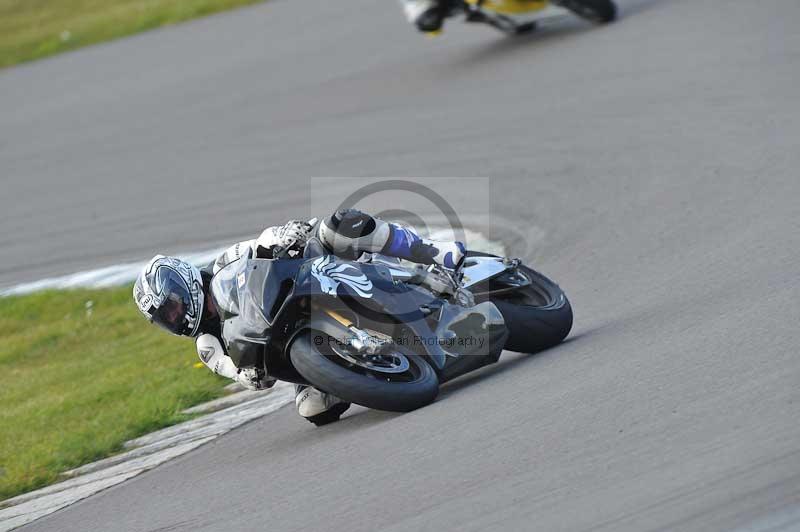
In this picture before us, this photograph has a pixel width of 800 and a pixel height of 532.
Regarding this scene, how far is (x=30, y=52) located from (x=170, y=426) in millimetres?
17088

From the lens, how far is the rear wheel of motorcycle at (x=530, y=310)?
636 centimetres

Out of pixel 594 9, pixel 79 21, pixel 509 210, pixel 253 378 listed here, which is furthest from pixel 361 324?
pixel 79 21

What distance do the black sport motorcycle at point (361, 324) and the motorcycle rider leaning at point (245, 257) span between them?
0.08 m

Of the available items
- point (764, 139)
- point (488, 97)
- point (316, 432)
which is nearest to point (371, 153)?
point (488, 97)

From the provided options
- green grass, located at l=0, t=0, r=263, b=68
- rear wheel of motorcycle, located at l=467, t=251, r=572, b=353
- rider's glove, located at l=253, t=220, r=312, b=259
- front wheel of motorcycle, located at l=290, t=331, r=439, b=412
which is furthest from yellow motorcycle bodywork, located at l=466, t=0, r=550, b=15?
front wheel of motorcycle, located at l=290, t=331, r=439, b=412

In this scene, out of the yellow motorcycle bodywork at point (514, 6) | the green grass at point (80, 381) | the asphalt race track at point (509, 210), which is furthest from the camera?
the yellow motorcycle bodywork at point (514, 6)

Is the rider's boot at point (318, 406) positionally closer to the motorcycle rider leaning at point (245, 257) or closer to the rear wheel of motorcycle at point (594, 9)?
the motorcycle rider leaning at point (245, 257)

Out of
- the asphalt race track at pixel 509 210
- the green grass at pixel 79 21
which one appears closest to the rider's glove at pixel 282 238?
the asphalt race track at pixel 509 210

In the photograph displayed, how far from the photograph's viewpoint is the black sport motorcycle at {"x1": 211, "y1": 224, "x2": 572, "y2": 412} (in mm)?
5605

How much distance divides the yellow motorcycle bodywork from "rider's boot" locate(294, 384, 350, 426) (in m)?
9.02

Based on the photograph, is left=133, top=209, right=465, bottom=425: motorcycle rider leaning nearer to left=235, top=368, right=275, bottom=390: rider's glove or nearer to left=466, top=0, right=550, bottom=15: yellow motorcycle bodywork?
left=235, top=368, right=275, bottom=390: rider's glove

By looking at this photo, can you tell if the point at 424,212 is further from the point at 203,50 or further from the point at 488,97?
the point at 203,50

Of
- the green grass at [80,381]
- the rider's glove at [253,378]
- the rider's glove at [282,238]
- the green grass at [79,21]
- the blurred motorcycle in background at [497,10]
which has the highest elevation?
the rider's glove at [282,238]

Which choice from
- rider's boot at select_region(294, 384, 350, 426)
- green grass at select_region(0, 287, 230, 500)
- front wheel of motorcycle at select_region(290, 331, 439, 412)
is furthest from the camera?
green grass at select_region(0, 287, 230, 500)
